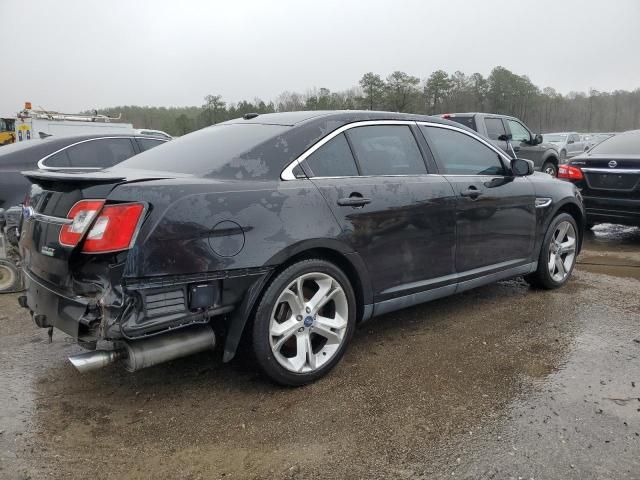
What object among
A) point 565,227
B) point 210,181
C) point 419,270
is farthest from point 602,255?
point 210,181

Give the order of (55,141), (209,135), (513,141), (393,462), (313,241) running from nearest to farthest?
(393,462)
(313,241)
(209,135)
(55,141)
(513,141)

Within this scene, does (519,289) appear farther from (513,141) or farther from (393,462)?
(513,141)

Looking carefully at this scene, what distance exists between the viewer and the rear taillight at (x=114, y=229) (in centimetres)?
249

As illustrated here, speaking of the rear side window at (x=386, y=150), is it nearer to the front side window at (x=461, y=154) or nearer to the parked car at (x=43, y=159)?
the front side window at (x=461, y=154)

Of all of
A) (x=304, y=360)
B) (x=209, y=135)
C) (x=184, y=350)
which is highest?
(x=209, y=135)

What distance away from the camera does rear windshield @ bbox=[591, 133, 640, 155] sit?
7.08 m

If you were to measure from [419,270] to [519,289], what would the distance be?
188cm

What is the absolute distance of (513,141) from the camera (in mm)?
12586

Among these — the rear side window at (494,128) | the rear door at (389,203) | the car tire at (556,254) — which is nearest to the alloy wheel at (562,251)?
the car tire at (556,254)

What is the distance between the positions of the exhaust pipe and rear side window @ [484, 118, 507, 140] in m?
10.3

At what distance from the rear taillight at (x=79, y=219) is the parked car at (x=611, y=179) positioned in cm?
642

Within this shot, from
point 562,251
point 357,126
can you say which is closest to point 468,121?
point 562,251

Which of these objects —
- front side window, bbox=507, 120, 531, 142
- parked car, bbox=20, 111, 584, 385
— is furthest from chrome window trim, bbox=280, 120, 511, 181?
front side window, bbox=507, 120, 531, 142

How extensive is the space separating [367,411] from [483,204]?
6.54 ft
